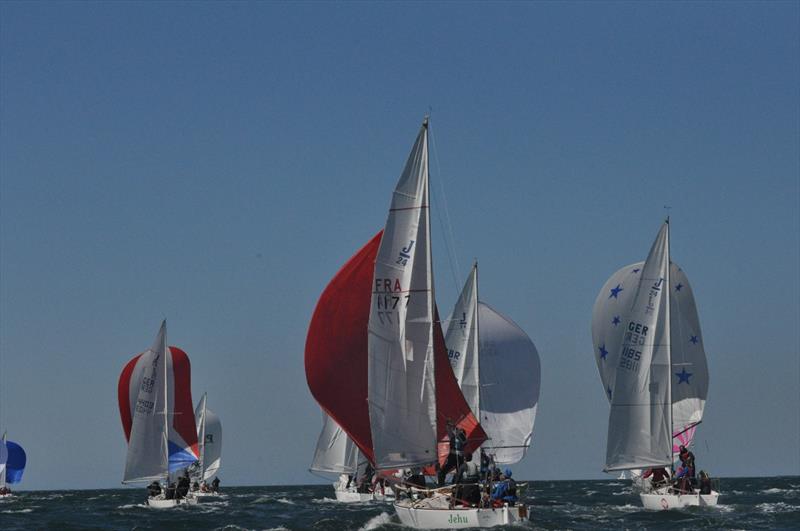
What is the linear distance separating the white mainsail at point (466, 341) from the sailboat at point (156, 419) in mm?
12995

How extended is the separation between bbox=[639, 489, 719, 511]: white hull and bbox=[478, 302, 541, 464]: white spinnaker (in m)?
14.1

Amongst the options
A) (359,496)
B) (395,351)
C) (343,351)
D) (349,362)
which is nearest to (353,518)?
(349,362)

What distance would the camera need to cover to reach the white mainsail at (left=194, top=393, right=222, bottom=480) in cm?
9088

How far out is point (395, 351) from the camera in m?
34.8

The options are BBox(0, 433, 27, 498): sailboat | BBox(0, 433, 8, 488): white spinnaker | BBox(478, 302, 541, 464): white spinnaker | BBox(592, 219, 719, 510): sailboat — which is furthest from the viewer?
BBox(0, 433, 27, 498): sailboat

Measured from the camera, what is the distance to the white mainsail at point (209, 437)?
298ft

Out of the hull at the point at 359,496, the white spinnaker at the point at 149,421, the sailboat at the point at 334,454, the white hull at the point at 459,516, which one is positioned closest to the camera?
the white hull at the point at 459,516

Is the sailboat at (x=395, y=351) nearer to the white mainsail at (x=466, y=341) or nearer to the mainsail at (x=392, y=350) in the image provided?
the mainsail at (x=392, y=350)

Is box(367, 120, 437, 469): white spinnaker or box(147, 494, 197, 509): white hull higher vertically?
box(367, 120, 437, 469): white spinnaker

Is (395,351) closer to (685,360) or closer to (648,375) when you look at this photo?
(648,375)

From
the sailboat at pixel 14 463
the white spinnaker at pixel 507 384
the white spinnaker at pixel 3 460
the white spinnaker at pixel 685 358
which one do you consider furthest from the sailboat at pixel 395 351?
the sailboat at pixel 14 463

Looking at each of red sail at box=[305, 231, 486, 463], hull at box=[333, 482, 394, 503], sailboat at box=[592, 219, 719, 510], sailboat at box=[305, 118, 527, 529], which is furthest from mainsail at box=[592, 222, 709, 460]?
sailboat at box=[305, 118, 527, 529]

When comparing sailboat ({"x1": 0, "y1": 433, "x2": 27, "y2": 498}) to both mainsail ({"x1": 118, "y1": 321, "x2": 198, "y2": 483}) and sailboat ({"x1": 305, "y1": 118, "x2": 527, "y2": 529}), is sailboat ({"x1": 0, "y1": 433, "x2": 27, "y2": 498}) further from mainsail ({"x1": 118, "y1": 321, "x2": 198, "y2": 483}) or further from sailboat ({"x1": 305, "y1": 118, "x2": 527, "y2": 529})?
sailboat ({"x1": 305, "y1": 118, "x2": 527, "y2": 529})

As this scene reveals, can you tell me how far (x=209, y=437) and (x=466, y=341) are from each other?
3946cm
